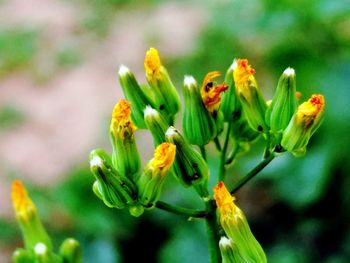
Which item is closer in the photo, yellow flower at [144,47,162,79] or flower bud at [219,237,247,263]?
flower bud at [219,237,247,263]

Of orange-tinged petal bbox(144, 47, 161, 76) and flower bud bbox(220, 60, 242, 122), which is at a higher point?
orange-tinged petal bbox(144, 47, 161, 76)

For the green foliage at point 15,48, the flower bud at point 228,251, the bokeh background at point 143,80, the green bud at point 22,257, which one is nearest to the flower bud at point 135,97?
the flower bud at point 228,251

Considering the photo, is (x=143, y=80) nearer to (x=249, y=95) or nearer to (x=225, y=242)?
(x=249, y=95)

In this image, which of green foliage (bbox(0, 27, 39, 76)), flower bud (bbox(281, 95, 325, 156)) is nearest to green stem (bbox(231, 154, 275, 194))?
flower bud (bbox(281, 95, 325, 156))

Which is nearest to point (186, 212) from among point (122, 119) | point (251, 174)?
point (251, 174)

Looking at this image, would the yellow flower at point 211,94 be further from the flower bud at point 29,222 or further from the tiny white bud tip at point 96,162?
the flower bud at point 29,222

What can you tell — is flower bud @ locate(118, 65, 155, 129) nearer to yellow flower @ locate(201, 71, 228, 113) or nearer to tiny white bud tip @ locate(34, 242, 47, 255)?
yellow flower @ locate(201, 71, 228, 113)

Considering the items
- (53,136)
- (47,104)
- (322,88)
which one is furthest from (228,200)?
(47,104)

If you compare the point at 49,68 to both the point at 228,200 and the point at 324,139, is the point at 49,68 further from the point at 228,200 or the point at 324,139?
the point at 228,200
